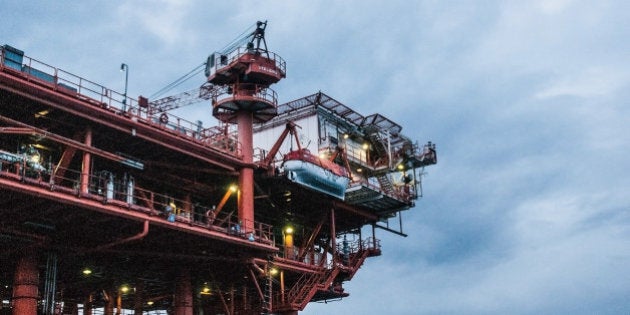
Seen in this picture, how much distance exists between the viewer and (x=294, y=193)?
50.3m

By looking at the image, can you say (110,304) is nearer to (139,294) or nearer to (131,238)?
(139,294)

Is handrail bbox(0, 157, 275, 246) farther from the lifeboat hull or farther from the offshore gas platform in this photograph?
the lifeboat hull

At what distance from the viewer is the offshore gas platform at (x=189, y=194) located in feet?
107

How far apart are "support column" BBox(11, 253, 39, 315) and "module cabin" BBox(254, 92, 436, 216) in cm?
2128

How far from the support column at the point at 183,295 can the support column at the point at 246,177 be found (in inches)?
192

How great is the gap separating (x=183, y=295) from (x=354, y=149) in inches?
894

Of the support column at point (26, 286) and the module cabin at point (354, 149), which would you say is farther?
the module cabin at point (354, 149)

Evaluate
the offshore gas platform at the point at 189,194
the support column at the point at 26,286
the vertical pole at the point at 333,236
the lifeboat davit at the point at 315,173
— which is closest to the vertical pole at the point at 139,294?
the offshore gas platform at the point at 189,194

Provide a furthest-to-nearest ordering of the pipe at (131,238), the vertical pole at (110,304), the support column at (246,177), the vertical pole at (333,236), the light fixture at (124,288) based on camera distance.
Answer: the vertical pole at (333,236)
the vertical pole at (110,304)
the light fixture at (124,288)
the support column at (246,177)
the pipe at (131,238)

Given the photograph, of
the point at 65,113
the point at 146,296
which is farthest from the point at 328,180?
the point at 65,113

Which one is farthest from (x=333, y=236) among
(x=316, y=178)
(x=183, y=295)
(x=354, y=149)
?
(x=183, y=295)

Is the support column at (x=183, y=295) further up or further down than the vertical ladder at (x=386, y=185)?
further down

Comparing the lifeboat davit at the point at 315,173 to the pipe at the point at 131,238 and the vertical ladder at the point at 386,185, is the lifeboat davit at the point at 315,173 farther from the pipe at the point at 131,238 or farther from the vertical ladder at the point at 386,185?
the pipe at the point at 131,238

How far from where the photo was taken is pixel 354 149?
5944 cm
